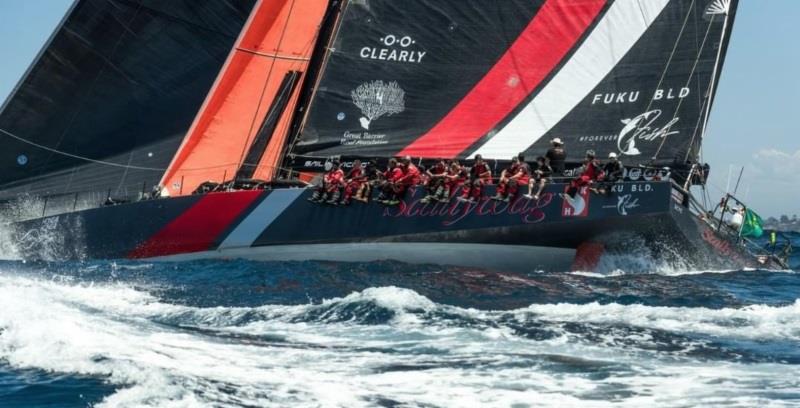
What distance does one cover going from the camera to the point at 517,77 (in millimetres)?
18875

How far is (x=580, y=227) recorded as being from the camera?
16.2 meters

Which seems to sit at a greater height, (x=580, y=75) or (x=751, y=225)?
(x=580, y=75)

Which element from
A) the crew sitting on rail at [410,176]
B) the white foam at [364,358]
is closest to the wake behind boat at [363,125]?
the crew sitting on rail at [410,176]

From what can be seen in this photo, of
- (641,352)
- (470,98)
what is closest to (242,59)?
(470,98)

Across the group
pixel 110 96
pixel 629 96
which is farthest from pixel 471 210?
pixel 110 96

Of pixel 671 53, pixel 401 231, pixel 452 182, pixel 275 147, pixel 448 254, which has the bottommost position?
pixel 448 254

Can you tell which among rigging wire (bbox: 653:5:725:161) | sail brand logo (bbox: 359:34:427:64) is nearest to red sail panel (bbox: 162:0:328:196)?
sail brand logo (bbox: 359:34:427:64)

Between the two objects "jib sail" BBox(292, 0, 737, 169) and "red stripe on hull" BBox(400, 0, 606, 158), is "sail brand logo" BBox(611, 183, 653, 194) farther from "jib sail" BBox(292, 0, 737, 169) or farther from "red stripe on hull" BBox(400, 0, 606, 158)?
"red stripe on hull" BBox(400, 0, 606, 158)

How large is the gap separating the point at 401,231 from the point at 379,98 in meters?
2.84

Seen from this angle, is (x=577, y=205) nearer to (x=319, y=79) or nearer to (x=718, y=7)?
(x=718, y=7)

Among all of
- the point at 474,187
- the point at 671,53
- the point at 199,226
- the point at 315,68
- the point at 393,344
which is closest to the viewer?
the point at 393,344

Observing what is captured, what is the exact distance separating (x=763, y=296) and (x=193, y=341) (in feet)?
27.3

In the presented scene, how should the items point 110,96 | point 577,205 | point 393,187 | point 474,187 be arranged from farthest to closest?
point 110,96, point 393,187, point 474,187, point 577,205

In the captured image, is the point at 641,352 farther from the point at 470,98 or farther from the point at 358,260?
the point at 470,98
